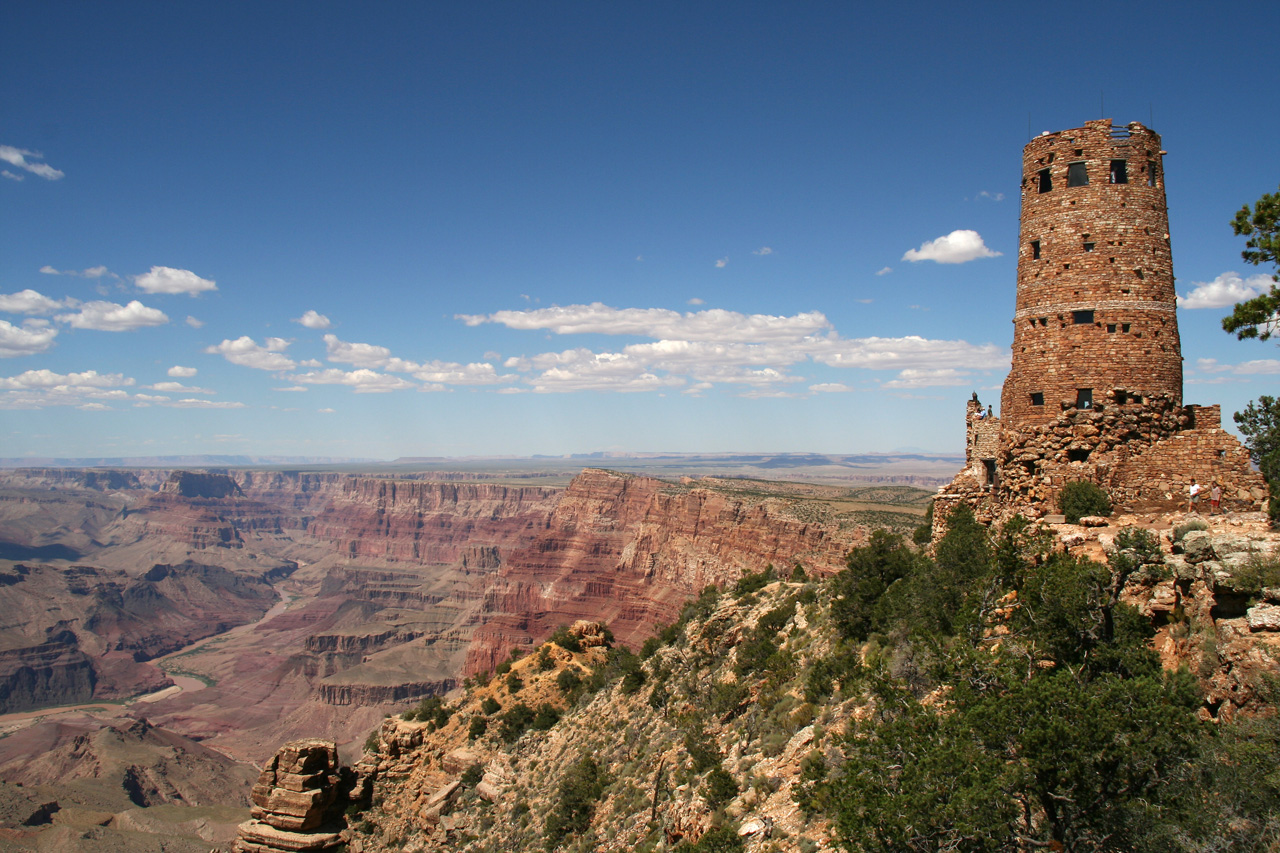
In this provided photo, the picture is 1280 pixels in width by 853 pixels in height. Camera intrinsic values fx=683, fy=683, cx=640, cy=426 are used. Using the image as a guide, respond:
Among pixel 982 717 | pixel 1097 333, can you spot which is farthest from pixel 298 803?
pixel 1097 333

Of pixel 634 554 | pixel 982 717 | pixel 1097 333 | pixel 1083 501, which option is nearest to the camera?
pixel 982 717

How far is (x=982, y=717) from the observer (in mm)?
9188

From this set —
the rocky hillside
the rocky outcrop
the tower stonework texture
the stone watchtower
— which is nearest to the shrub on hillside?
the tower stonework texture

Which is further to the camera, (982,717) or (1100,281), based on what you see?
(1100,281)

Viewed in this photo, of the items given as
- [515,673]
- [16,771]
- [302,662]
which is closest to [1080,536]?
[515,673]

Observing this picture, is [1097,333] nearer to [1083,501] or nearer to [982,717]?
[1083,501]

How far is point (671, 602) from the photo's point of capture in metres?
94.0

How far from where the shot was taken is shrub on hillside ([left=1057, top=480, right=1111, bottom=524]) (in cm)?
1441

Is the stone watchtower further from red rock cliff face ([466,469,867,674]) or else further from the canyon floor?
red rock cliff face ([466,469,867,674])

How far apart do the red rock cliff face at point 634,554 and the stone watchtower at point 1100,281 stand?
44.2 meters

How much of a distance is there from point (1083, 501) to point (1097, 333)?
13.4 ft

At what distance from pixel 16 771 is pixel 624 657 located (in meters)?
101

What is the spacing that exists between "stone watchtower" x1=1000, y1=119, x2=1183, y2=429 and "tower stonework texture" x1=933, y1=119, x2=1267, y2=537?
23 millimetres

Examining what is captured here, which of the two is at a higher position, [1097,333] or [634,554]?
[1097,333]
